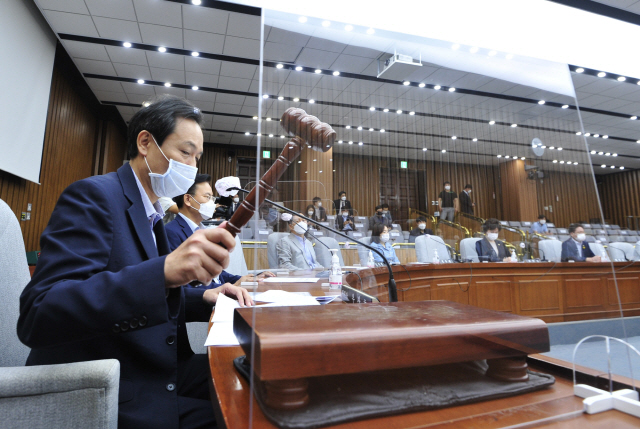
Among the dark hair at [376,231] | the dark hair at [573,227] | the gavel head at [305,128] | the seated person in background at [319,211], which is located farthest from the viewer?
the dark hair at [376,231]

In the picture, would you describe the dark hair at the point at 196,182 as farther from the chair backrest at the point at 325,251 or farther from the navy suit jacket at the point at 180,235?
the chair backrest at the point at 325,251

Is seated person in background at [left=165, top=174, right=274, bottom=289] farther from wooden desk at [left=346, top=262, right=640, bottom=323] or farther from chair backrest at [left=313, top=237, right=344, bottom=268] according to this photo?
wooden desk at [left=346, top=262, right=640, bottom=323]

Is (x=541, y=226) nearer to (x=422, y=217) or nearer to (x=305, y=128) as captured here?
(x=305, y=128)

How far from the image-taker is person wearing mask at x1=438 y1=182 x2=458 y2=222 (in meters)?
2.12

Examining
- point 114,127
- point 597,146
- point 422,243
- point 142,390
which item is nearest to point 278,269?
point 422,243

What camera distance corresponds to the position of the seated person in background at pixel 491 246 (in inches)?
44.6

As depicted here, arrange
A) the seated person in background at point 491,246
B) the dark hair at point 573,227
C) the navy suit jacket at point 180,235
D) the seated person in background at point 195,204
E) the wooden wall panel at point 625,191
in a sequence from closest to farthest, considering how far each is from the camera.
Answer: the dark hair at point 573,227
the seated person in background at point 491,246
the navy suit jacket at point 180,235
the seated person in background at point 195,204
the wooden wall panel at point 625,191

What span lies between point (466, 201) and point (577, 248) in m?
1.21

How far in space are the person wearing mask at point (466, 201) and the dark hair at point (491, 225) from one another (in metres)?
0.29

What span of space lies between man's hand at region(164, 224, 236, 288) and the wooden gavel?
0.03 metres

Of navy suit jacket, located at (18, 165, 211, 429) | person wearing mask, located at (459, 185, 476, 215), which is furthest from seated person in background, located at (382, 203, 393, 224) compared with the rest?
navy suit jacket, located at (18, 165, 211, 429)

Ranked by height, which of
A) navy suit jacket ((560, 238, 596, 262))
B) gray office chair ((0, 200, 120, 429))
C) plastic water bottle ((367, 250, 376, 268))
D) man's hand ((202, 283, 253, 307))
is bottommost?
gray office chair ((0, 200, 120, 429))

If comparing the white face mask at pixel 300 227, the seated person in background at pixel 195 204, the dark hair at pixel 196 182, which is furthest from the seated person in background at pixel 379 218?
the dark hair at pixel 196 182

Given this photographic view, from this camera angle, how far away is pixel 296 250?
2383mm
